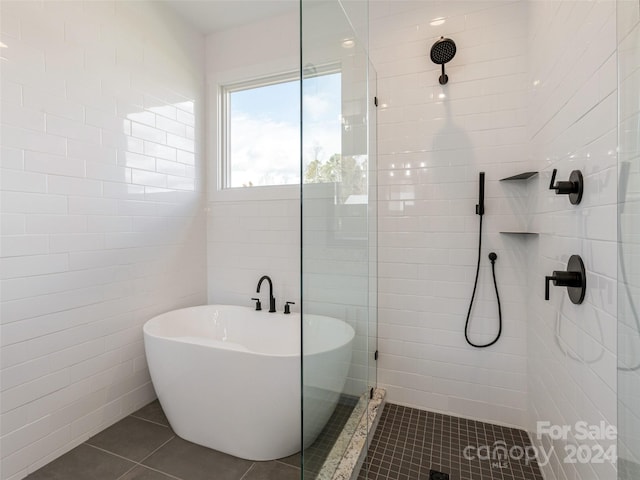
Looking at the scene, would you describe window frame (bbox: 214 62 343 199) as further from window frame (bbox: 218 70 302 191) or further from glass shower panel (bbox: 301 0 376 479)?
glass shower panel (bbox: 301 0 376 479)

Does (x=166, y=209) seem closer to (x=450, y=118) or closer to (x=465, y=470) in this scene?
(x=450, y=118)

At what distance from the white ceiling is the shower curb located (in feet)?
10.3

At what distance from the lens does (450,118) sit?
2.15 metres

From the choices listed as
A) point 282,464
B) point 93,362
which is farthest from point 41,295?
point 282,464

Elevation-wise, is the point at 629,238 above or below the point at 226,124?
below

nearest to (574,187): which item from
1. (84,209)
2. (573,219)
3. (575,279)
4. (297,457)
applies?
(573,219)

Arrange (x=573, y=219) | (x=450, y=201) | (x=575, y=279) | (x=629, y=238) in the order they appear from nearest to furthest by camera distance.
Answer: (x=629, y=238), (x=575, y=279), (x=573, y=219), (x=450, y=201)

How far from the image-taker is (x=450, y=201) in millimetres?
2168

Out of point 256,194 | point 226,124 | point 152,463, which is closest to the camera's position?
point 152,463

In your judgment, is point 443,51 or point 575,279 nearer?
point 575,279

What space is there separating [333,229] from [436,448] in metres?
1.45

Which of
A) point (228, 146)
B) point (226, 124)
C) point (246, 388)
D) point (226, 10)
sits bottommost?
point (246, 388)

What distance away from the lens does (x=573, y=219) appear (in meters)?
1.29

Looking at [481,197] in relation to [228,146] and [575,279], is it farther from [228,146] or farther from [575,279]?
[228,146]
